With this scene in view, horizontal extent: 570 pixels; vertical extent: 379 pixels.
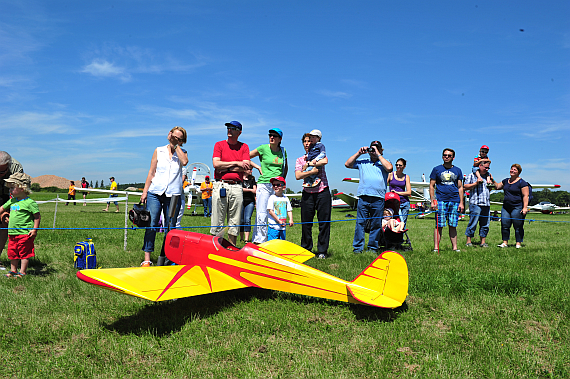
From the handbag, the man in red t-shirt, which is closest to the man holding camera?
the man in red t-shirt

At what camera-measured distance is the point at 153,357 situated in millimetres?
2740

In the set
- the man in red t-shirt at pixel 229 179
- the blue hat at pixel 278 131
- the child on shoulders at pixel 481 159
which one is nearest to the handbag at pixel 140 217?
the man in red t-shirt at pixel 229 179

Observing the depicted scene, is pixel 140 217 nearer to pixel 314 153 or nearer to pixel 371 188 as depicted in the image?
pixel 314 153

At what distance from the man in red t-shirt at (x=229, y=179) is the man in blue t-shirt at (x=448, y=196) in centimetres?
428

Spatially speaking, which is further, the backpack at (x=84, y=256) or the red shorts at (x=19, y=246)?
the backpack at (x=84, y=256)

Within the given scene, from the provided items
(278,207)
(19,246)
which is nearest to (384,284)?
(278,207)

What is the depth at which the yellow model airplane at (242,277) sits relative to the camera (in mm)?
3307

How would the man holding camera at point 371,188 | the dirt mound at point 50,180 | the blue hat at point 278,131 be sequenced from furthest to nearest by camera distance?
the dirt mound at point 50,180
the man holding camera at point 371,188
the blue hat at point 278,131

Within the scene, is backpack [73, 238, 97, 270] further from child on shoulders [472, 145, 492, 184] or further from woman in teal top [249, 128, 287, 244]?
child on shoulders [472, 145, 492, 184]

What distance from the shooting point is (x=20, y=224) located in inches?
188

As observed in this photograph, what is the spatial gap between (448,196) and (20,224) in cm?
769

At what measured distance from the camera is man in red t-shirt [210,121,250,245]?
5609 mm

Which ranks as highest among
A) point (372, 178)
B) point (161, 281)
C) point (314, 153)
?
point (314, 153)

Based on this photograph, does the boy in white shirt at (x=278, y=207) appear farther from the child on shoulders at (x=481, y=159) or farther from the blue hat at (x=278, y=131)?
the child on shoulders at (x=481, y=159)
